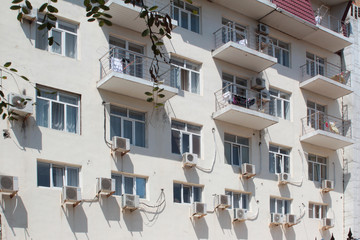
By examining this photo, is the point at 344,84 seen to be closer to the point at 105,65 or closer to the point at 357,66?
the point at 357,66

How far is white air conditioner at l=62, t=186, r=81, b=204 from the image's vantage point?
13.8m

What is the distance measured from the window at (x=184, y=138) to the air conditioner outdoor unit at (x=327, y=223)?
5.68 meters

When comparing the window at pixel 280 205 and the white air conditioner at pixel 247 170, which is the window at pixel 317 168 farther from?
the white air conditioner at pixel 247 170

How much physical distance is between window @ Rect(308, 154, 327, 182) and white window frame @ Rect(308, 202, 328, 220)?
2.88ft

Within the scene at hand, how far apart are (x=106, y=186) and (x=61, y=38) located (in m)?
3.87

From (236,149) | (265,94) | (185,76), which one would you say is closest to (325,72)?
(265,94)

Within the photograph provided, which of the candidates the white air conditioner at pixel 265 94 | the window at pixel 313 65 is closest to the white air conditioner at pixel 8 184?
the white air conditioner at pixel 265 94

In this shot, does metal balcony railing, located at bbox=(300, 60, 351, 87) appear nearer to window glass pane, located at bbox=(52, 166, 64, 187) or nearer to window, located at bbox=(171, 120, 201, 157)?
window, located at bbox=(171, 120, 201, 157)

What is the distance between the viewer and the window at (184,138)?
1694cm

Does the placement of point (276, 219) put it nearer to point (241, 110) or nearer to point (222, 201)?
point (222, 201)

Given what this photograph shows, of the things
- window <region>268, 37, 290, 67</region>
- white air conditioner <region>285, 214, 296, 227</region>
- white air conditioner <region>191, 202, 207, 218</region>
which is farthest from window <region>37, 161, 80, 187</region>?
window <region>268, 37, 290, 67</region>

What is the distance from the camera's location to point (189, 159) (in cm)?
1655

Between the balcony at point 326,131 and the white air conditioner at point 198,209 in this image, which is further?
the balcony at point 326,131

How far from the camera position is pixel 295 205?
19.7m
